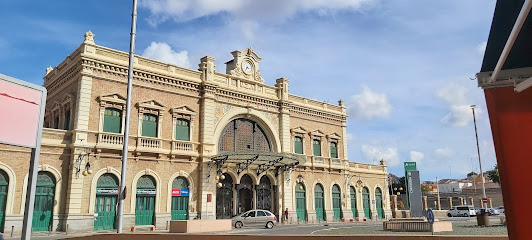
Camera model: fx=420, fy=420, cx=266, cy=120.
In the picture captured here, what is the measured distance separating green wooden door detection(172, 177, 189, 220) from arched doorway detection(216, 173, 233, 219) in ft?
10.1

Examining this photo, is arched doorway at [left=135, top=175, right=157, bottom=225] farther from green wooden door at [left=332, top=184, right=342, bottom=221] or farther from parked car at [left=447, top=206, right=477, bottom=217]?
parked car at [left=447, top=206, right=477, bottom=217]

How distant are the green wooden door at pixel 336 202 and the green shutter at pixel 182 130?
17.8 metres

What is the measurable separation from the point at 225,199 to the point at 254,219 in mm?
3931

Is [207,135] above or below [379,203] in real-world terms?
above

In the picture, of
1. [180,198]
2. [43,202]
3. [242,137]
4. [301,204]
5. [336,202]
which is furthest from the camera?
[336,202]

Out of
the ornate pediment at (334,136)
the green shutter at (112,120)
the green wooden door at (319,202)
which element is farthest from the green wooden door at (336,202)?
the green shutter at (112,120)

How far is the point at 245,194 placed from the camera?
117 ft

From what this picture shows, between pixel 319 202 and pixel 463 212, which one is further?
pixel 463 212

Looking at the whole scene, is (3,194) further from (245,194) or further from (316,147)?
(316,147)

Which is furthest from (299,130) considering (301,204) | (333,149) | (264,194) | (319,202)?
(264,194)

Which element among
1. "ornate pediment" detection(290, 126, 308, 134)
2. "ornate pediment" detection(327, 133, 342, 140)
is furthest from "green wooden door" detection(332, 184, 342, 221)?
"ornate pediment" detection(290, 126, 308, 134)

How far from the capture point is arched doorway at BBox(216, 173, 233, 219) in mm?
32938

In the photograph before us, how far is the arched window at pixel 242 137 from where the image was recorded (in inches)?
1361

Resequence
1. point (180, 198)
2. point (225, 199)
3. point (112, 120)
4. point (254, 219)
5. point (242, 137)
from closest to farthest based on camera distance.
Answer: point (112, 120) → point (180, 198) → point (254, 219) → point (225, 199) → point (242, 137)
